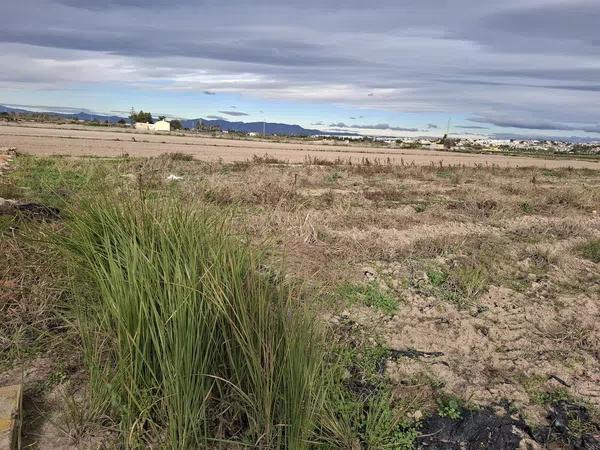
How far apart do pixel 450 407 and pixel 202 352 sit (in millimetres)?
1780

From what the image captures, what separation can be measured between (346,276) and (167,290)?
3.08 metres

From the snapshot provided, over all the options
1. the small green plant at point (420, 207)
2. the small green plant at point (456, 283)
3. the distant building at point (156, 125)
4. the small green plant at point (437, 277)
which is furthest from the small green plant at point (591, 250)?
the distant building at point (156, 125)

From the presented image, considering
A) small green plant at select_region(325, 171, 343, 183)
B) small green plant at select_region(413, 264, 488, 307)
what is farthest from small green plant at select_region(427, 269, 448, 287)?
small green plant at select_region(325, 171, 343, 183)

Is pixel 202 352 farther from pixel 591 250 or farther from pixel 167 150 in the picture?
pixel 167 150

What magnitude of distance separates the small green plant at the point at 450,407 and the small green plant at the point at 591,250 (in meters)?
5.47

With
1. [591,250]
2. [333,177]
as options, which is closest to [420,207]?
[591,250]

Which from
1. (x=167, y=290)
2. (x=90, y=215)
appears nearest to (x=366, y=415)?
(x=167, y=290)

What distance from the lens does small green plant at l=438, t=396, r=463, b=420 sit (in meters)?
3.44

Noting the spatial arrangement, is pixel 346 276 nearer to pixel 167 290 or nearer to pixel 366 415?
pixel 366 415

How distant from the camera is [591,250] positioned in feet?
27.2

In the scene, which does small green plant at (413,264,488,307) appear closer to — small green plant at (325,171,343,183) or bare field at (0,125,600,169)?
small green plant at (325,171,343,183)

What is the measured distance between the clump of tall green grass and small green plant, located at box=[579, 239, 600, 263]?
6.53 m

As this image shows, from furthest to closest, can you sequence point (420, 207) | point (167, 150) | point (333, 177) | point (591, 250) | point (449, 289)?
point (167, 150) < point (333, 177) < point (420, 207) < point (591, 250) < point (449, 289)

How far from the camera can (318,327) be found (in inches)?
123
